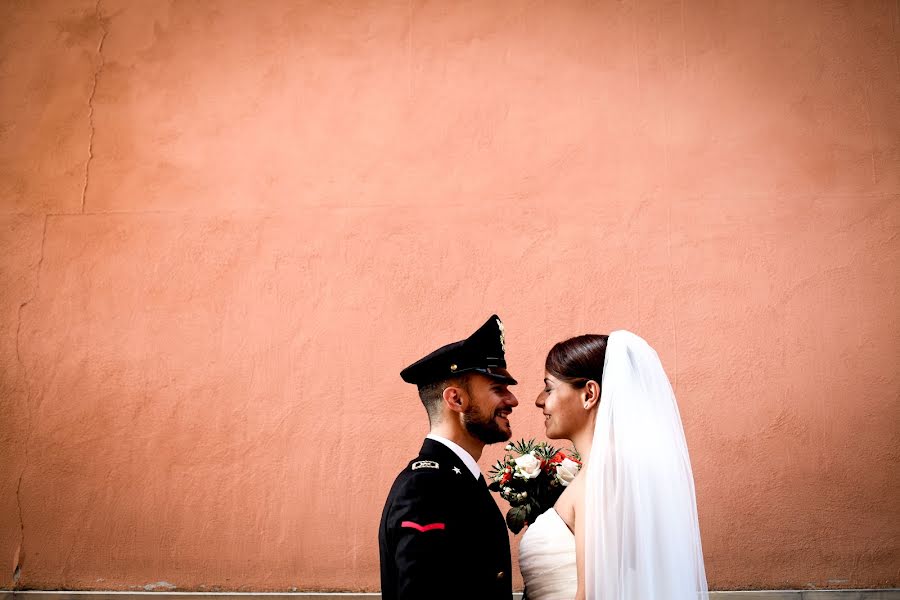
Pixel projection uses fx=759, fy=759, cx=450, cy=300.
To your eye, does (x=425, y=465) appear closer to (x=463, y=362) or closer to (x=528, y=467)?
(x=463, y=362)

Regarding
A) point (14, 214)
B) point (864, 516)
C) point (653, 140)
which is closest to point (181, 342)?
point (14, 214)

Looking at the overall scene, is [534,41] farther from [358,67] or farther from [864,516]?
[864,516]

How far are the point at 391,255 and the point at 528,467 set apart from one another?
6.98 feet

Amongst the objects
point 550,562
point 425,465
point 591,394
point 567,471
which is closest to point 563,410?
point 591,394

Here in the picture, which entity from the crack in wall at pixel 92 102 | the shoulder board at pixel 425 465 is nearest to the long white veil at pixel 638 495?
the shoulder board at pixel 425 465

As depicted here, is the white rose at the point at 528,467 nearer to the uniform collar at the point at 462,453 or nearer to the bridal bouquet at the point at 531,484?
the bridal bouquet at the point at 531,484

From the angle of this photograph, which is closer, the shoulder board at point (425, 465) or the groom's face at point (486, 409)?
the shoulder board at point (425, 465)

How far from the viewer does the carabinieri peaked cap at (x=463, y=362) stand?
2.29 meters

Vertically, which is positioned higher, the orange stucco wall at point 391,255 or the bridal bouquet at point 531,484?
the orange stucco wall at point 391,255

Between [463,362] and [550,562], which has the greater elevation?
[463,362]

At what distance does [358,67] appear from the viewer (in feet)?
16.1

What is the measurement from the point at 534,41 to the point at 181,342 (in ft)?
9.53

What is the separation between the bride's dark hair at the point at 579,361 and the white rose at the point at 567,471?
13.4 inches

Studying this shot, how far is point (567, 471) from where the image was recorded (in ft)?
9.09
